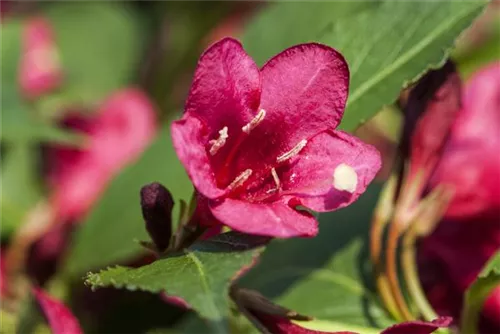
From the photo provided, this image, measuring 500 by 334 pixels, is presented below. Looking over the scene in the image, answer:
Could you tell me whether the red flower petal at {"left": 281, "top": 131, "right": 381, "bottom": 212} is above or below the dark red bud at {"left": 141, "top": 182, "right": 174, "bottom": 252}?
below

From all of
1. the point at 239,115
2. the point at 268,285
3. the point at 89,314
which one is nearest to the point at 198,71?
the point at 239,115

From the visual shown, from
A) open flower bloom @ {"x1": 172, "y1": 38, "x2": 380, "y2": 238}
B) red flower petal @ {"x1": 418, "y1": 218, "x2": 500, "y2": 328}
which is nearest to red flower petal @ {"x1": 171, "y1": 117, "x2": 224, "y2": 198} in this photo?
open flower bloom @ {"x1": 172, "y1": 38, "x2": 380, "y2": 238}

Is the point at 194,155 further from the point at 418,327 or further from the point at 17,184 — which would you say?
the point at 17,184

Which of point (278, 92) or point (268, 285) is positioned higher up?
point (278, 92)

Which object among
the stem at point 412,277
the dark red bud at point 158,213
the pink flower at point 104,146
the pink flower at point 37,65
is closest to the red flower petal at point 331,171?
the dark red bud at point 158,213

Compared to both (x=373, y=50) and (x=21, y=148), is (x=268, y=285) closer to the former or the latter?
(x=373, y=50)

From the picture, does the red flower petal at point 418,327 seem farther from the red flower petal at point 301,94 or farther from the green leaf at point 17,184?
the green leaf at point 17,184

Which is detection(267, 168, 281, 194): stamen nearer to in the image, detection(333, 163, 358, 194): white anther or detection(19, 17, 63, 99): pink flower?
detection(333, 163, 358, 194): white anther
